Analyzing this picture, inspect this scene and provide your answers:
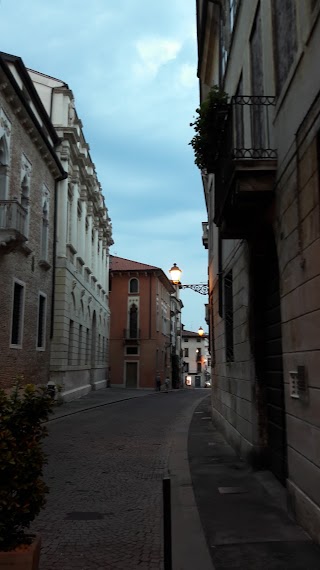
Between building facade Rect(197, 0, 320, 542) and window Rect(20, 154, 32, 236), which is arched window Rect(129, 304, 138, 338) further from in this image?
building facade Rect(197, 0, 320, 542)

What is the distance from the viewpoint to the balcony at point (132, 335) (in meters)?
Answer: 52.5

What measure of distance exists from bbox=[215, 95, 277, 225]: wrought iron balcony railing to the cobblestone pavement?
4475 millimetres

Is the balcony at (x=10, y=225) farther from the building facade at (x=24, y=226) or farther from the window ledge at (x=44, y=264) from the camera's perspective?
the window ledge at (x=44, y=264)

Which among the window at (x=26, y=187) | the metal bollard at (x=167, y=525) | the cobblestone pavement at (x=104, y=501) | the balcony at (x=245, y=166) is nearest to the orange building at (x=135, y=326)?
the window at (x=26, y=187)

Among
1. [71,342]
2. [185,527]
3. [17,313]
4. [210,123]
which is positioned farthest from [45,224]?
[185,527]

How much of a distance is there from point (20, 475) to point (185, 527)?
2748 mm

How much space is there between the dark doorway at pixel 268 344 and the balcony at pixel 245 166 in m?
0.52

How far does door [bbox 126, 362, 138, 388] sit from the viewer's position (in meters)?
51.8

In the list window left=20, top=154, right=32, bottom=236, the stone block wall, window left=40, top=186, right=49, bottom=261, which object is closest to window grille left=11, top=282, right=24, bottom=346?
the stone block wall

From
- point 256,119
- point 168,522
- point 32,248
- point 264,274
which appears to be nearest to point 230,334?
point 264,274

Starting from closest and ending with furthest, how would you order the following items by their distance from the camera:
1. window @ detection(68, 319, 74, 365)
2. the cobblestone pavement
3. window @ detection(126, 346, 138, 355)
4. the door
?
1. the cobblestone pavement
2. window @ detection(68, 319, 74, 365)
3. the door
4. window @ detection(126, 346, 138, 355)

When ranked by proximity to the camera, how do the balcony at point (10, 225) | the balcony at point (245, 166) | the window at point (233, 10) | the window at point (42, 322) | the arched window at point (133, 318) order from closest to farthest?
the balcony at point (245, 166) → the window at point (233, 10) → the balcony at point (10, 225) → the window at point (42, 322) → the arched window at point (133, 318)

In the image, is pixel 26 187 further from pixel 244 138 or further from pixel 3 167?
pixel 244 138

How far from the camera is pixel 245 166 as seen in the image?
6613 mm
